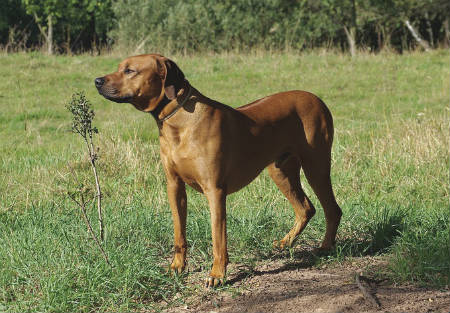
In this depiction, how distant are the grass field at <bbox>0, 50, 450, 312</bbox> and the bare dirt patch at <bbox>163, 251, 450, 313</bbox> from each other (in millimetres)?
144

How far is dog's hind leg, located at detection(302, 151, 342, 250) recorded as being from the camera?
4.95 meters

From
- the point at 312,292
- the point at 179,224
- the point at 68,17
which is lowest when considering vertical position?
the point at 312,292

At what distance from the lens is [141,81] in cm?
416

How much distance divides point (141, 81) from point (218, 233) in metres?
1.15

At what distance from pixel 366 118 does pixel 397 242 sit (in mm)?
6552

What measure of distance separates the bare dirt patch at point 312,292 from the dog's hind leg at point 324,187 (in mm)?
278

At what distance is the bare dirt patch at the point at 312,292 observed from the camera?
387 cm

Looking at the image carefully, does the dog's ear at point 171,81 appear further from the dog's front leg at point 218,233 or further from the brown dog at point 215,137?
the dog's front leg at point 218,233

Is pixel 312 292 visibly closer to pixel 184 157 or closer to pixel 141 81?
pixel 184 157

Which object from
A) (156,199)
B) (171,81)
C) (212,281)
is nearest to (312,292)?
(212,281)

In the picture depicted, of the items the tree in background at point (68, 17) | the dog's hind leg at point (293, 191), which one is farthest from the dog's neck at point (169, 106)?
the tree in background at point (68, 17)

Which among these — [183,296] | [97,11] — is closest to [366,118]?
[183,296]

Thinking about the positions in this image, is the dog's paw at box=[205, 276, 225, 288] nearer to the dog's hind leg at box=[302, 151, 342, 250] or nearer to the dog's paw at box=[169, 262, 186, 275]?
the dog's paw at box=[169, 262, 186, 275]

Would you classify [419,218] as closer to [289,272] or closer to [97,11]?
[289,272]
